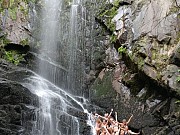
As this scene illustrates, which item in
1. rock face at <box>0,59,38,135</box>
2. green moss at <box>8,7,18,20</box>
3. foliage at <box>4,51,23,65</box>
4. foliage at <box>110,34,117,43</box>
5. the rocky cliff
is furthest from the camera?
green moss at <box>8,7,18,20</box>

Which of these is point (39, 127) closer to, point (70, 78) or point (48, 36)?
point (70, 78)

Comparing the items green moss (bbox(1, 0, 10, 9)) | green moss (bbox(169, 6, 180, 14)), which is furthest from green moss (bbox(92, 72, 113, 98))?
green moss (bbox(1, 0, 10, 9))

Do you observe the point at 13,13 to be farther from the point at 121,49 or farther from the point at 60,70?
the point at 121,49

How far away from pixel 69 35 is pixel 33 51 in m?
1.91

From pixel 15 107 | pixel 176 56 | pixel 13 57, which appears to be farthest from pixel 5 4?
pixel 176 56

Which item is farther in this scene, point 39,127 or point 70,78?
point 70,78

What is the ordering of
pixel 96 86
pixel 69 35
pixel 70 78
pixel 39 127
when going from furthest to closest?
pixel 69 35 < pixel 70 78 < pixel 96 86 < pixel 39 127

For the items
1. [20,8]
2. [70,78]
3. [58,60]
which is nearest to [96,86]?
[70,78]

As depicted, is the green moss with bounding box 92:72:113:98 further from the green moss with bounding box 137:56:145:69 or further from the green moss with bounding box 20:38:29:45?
the green moss with bounding box 20:38:29:45

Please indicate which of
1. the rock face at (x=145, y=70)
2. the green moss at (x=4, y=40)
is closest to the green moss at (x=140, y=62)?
the rock face at (x=145, y=70)

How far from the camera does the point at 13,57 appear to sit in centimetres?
1203

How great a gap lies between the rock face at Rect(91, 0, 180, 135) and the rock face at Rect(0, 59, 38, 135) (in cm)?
339

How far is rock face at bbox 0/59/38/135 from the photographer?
8.11 meters

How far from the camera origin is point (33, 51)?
12773mm
